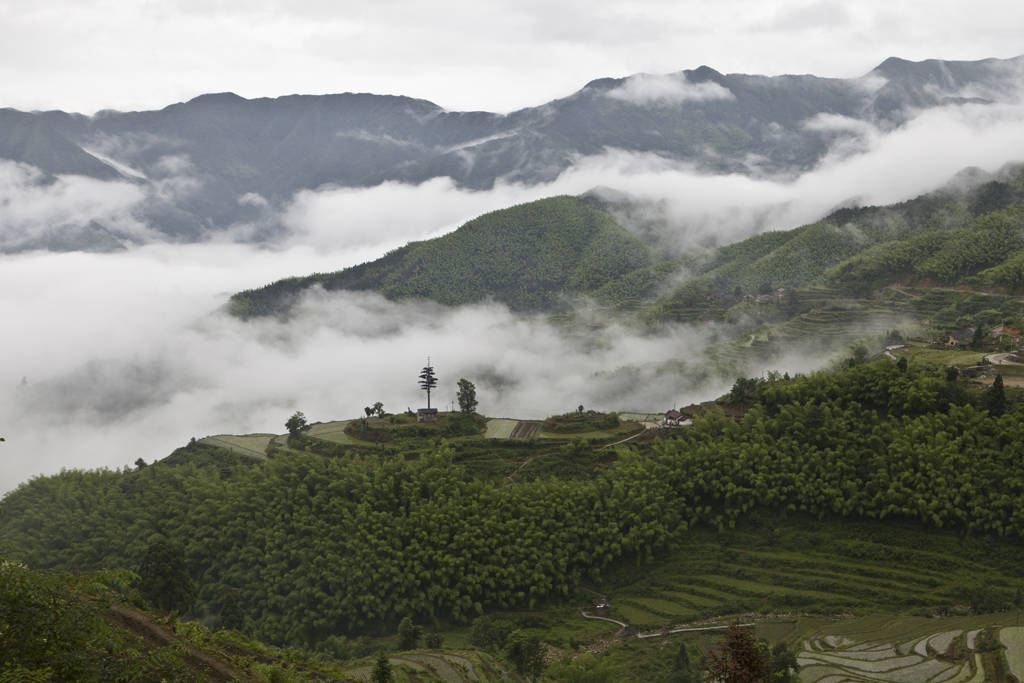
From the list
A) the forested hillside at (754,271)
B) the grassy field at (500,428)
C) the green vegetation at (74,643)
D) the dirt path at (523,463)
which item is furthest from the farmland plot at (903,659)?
the forested hillside at (754,271)

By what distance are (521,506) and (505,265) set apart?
119 metres

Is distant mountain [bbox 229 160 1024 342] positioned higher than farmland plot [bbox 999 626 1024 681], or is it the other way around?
distant mountain [bbox 229 160 1024 342]

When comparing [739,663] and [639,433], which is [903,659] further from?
[639,433]

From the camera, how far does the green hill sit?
162m

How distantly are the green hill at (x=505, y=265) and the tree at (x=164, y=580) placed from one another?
119 meters

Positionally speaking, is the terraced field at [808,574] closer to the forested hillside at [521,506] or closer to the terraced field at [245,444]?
the forested hillside at [521,506]

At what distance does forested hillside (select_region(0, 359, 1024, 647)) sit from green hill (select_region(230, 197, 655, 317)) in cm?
10238

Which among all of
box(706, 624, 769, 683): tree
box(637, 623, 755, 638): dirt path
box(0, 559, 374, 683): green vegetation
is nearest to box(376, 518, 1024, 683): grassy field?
box(637, 623, 755, 638): dirt path

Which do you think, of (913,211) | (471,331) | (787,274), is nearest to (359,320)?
(471,331)

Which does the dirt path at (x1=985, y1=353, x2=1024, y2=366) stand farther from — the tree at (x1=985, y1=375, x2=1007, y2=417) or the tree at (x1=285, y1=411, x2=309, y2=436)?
the tree at (x1=285, y1=411, x2=309, y2=436)

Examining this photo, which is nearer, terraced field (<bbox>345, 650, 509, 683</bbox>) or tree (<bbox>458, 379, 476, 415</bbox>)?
terraced field (<bbox>345, 650, 509, 683</bbox>)

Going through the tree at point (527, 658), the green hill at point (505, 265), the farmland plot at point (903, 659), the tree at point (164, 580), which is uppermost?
the green hill at point (505, 265)

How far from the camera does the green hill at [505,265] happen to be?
162000mm

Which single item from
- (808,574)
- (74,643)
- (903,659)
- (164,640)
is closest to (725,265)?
(808,574)
